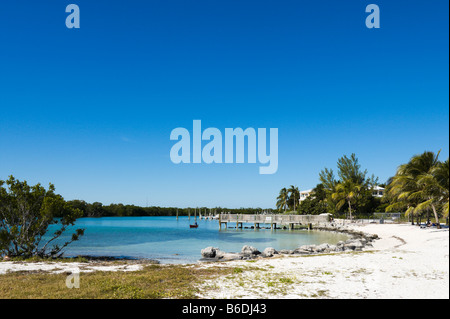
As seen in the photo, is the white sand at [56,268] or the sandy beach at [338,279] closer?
the sandy beach at [338,279]

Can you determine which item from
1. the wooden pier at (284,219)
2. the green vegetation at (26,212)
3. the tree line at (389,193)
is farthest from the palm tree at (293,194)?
the green vegetation at (26,212)

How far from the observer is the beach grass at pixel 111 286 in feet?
26.0

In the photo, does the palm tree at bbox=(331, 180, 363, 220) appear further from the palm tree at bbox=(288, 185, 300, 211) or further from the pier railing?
the palm tree at bbox=(288, 185, 300, 211)

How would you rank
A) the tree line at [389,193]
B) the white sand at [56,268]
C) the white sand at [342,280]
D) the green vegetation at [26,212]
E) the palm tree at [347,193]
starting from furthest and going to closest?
1. the palm tree at [347,193]
2. the tree line at [389,193]
3. the green vegetation at [26,212]
4. the white sand at [56,268]
5. the white sand at [342,280]

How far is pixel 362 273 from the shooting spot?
10.6 meters

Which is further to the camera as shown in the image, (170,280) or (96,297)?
(170,280)

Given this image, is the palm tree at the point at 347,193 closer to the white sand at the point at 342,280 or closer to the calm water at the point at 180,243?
the calm water at the point at 180,243

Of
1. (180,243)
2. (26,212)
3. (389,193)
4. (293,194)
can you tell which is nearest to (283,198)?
(293,194)

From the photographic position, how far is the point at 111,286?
8766mm

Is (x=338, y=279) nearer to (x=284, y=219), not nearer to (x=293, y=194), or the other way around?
(x=284, y=219)

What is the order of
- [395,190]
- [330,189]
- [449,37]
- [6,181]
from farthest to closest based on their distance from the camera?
[330,189]
[395,190]
[6,181]
[449,37]
